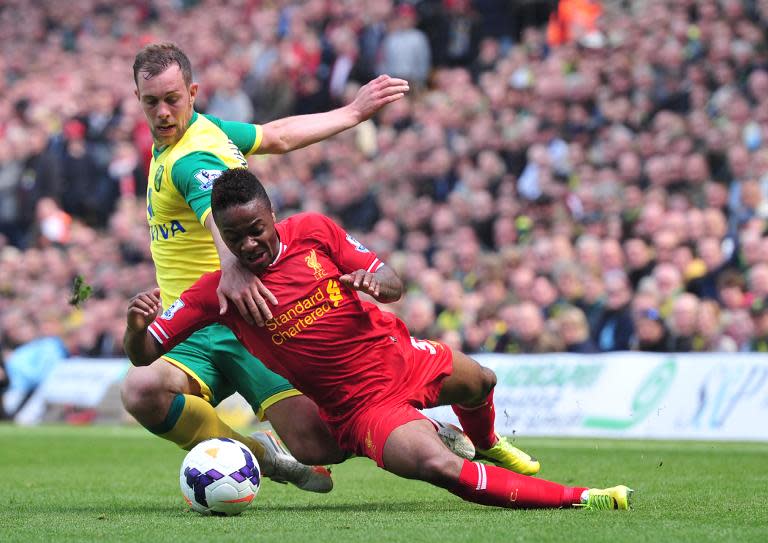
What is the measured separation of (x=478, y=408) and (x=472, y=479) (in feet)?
4.71

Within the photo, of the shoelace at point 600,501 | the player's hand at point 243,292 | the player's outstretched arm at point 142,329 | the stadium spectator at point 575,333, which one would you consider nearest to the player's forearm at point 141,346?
the player's outstretched arm at point 142,329

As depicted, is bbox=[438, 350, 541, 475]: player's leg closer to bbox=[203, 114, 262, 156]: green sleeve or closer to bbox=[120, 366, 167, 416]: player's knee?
bbox=[120, 366, 167, 416]: player's knee

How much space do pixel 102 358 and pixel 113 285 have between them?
157 centimetres

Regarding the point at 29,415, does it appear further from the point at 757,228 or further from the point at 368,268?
the point at 368,268

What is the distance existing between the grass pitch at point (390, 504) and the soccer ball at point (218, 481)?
10 cm

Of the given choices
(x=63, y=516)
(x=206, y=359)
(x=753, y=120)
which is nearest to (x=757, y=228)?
(x=753, y=120)

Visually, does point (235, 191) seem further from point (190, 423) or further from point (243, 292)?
point (190, 423)

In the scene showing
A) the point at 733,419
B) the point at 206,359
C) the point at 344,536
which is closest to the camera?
the point at 344,536

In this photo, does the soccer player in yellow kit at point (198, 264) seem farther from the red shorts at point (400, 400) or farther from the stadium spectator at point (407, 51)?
the stadium spectator at point (407, 51)

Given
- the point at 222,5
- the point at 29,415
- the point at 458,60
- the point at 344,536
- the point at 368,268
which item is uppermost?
the point at 222,5

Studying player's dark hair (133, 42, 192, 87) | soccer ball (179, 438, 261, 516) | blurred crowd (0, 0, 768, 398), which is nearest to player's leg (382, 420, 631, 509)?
soccer ball (179, 438, 261, 516)

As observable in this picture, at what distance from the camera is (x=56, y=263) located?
21641 millimetres

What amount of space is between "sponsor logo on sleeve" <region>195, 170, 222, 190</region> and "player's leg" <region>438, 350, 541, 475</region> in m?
1.72

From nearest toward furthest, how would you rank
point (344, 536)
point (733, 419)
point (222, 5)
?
1. point (344, 536)
2. point (733, 419)
3. point (222, 5)
